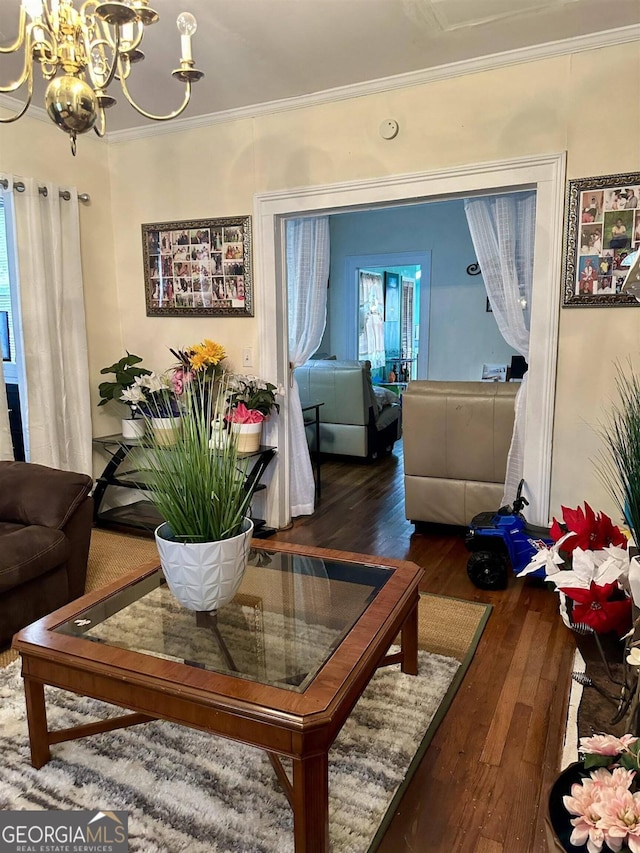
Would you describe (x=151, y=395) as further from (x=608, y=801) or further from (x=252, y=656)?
(x=608, y=801)

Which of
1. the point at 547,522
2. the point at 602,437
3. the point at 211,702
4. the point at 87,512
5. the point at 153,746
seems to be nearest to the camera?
the point at 211,702

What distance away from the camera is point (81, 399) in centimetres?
377

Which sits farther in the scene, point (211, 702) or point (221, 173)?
point (221, 173)

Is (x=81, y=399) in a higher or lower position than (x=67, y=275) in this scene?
lower

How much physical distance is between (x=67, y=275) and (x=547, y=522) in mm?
3182

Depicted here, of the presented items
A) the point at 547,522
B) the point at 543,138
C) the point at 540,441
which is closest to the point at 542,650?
the point at 547,522

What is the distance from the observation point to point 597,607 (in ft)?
3.42

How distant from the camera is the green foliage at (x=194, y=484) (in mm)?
1607

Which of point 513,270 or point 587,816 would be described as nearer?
point 587,816

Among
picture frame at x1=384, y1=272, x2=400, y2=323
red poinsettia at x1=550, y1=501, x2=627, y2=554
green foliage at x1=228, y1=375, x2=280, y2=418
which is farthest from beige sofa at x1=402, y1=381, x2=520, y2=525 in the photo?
picture frame at x1=384, y1=272, x2=400, y2=323

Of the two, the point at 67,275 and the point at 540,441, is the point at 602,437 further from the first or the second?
the point at 67,275

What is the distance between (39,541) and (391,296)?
6088mm

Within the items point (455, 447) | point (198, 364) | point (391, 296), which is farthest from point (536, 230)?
point (391, 296)

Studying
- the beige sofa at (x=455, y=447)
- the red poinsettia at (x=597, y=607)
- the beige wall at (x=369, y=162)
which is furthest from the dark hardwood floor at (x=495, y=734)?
the red poinsettia at (x=597, y=607)
